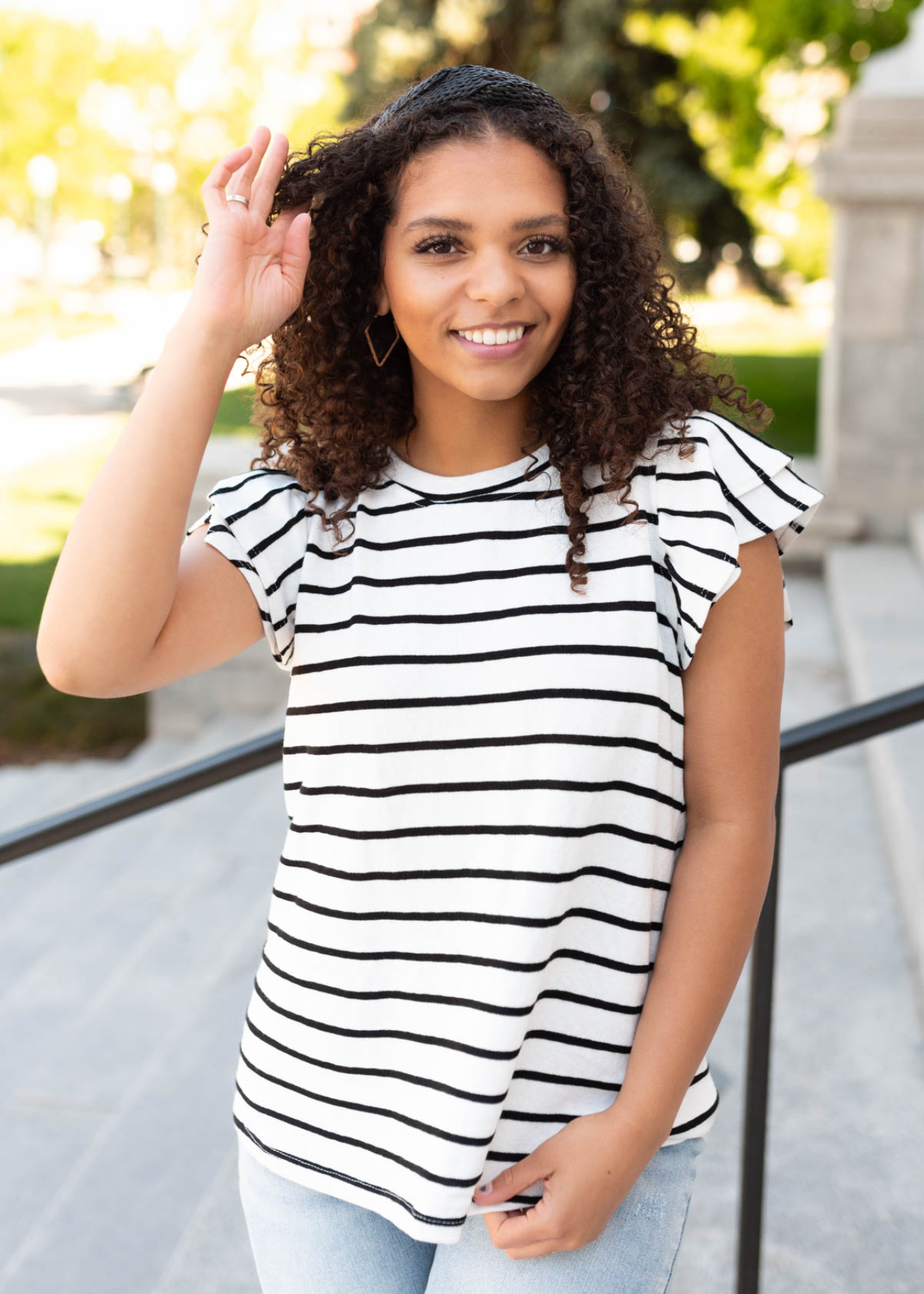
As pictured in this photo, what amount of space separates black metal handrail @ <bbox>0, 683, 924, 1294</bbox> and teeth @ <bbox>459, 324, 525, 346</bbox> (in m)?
0.56

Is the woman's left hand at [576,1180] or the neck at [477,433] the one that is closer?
the woman's left hand at [576,1180]

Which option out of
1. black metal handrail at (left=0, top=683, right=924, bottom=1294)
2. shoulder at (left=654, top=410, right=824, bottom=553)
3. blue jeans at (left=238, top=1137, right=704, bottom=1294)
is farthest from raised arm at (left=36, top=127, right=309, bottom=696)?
blue jeans at (left=238, top=1137, right=704, bottom=1294)

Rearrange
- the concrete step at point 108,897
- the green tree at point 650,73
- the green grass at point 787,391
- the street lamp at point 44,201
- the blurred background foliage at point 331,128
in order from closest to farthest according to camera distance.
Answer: the concrete step at point 108,897 → the blurred background foliage at point 331,128 → the green grass at point 787,391 → the green tree at point 650,73 → the street lamp at point 44,201

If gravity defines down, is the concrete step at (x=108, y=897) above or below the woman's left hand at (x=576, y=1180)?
below

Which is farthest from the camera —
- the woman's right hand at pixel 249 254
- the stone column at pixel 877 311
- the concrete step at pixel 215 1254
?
the stone column at pixel 877 311

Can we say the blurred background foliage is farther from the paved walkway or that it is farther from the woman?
the paved walkway

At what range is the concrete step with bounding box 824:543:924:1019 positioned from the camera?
3.20 metres

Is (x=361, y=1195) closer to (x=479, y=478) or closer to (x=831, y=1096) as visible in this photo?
(x=479, y=478)

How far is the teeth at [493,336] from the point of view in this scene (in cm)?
125

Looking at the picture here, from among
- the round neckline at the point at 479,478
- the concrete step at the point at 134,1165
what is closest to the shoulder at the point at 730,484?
the round neckline at the point at 479,478

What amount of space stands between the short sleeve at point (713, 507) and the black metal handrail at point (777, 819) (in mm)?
307

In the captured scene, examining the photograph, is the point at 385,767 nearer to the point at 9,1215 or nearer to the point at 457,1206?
the point at 457,1206

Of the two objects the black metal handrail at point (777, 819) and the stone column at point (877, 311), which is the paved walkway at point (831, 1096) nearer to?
the black metal handrail at point (777, 819)

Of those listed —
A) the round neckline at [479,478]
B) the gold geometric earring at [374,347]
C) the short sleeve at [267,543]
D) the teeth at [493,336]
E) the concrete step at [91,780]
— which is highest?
the teeth at [493,336]
